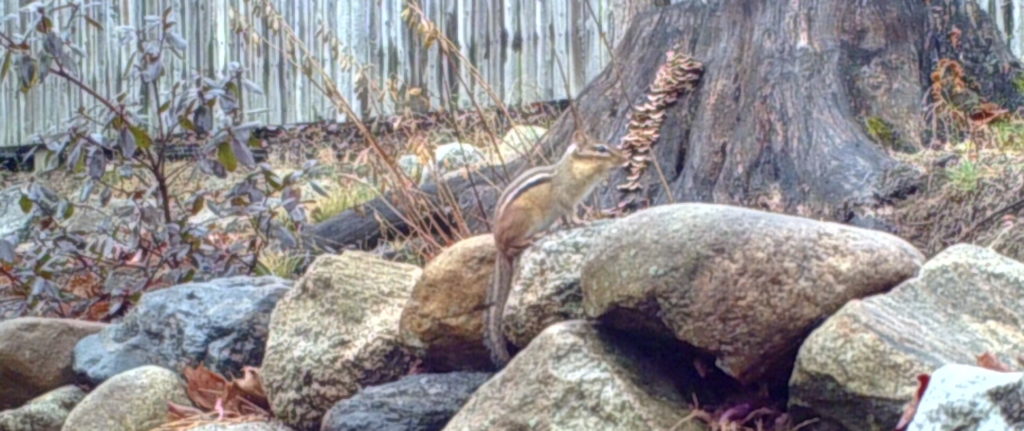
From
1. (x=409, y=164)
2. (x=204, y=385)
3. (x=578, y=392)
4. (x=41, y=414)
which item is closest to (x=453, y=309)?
(x=578, y=392)

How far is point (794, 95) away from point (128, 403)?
3.06m

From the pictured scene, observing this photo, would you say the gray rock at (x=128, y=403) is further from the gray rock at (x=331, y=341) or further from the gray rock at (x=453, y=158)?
the gray rock at (x=453, y=158)

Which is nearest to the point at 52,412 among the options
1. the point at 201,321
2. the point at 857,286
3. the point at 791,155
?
the point at 201,321

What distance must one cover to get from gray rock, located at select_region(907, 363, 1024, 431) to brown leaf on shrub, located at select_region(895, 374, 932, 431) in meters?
0.21

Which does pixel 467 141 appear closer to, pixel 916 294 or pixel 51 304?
pixel 51 304

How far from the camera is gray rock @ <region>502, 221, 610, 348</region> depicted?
525 centimetres

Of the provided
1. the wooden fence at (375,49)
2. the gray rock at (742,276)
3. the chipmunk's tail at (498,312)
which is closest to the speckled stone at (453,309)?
the chipmunk's tail at (498,312)

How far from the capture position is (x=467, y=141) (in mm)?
9938

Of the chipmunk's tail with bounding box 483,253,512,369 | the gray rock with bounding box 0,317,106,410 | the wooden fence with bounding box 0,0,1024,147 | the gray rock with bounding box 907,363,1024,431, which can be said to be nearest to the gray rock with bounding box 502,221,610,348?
the chipmunk's tail with bounding box 483,253,512,369

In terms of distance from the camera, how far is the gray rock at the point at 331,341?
5.81 metres

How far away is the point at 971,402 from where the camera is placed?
3064mm

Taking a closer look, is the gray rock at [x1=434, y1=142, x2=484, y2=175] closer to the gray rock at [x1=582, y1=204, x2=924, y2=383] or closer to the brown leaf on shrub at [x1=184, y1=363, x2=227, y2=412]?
the brown leaf on shrub at [x1=184, y1=363, x2=227, y2=412]

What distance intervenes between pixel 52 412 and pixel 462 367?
2212 millimetres

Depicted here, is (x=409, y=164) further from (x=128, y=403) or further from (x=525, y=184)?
(x=525, y=184)
